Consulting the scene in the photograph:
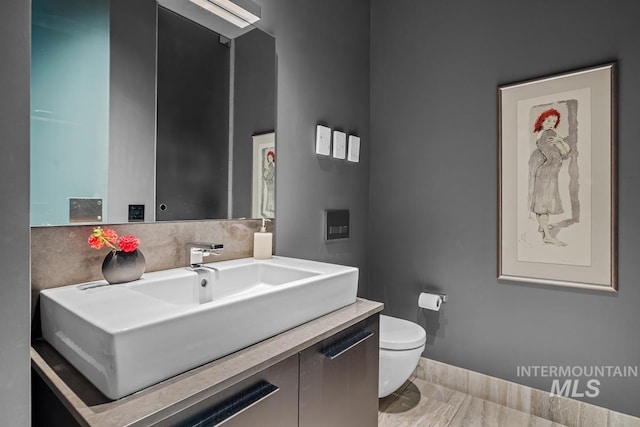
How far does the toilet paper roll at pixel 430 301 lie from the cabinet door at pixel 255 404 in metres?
1.36

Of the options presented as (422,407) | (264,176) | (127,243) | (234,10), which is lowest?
(422,407)

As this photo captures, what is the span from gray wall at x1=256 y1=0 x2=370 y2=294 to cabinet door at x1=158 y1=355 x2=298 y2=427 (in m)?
Answer: 0.91

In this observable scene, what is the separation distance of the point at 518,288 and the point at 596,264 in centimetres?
38

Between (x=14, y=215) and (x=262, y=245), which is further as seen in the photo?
(x=262, y=245)

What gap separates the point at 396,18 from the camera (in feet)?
7.72

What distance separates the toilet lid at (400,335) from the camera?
172 cm

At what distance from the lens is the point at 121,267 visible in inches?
40.7

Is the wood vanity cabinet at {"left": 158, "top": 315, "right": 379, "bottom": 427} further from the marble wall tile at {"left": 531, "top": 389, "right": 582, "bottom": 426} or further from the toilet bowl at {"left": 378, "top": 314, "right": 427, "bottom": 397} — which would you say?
the marble wall tile at {"left": 531, "top": 389, "right": 582, "bottom": 426}

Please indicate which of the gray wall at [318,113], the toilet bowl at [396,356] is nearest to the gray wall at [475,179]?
the gray wall at [318,113]

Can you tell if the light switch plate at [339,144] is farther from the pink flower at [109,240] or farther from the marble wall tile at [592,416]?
the marble wall tile at [592,416]

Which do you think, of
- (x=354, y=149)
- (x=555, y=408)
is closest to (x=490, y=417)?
(x=555, y=408)

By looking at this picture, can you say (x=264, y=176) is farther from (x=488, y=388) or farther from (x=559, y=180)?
(x=488, y=388)

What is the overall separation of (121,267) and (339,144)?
1429 mm

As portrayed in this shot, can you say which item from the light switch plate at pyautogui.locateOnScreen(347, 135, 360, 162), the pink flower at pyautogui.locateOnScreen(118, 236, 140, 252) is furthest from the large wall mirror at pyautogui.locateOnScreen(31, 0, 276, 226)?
the light switch plate at pyautogui.locateOnScreen(347, 135, 360, 162)
